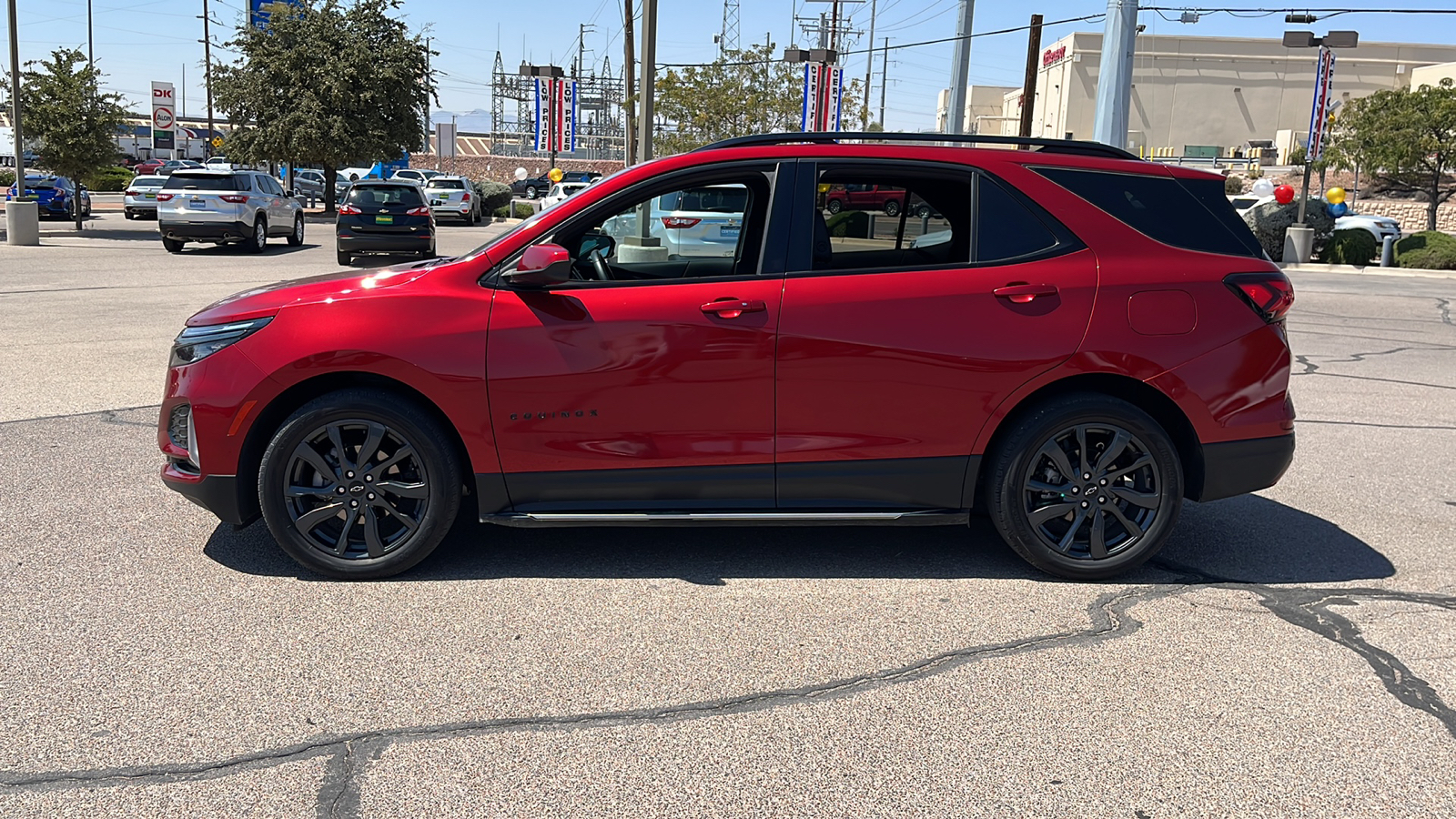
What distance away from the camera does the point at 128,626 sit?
4.36m

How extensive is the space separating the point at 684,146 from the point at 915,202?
40.8 metres

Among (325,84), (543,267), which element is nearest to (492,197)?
(325,84)

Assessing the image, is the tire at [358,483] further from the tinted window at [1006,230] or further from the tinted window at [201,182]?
the tinted window at [201,182]

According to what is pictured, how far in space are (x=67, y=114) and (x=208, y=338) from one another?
2534 cm

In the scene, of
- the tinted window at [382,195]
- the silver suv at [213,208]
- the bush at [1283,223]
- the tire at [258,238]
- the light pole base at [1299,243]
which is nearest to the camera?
the tinted window at [382,195]

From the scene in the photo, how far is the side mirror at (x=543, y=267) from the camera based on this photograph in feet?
15.1

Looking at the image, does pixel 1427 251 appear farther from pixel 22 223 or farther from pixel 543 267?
pixel 22 223

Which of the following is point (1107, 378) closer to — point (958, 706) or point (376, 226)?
point (958, 706)

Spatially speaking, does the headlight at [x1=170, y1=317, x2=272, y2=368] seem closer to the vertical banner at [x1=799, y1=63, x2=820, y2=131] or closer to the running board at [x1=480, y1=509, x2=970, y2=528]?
the running board at [x1=480, y1=509, x2=970, y2=528]

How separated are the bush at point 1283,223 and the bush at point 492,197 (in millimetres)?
26294

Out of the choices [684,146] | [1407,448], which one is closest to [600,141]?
[684,146]

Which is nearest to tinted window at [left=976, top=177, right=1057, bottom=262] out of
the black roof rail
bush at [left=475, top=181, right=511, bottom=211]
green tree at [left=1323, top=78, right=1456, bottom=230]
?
the black roof rail

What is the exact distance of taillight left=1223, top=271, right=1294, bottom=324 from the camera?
16.4ft

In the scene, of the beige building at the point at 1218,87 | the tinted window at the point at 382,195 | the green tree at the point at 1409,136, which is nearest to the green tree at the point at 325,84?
the tinted window at the point at 382,195
